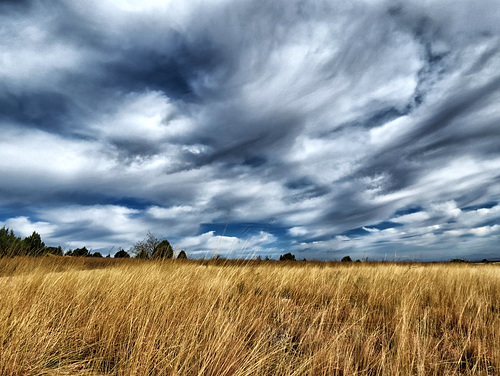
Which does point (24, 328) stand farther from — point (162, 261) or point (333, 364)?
point (162, 261)

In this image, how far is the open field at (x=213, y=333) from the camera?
7.80ft

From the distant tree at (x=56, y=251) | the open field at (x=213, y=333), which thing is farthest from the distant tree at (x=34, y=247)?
the open field at (x=213, y=333)

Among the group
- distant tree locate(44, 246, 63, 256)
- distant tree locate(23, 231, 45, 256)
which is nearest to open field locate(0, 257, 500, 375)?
distant tree locate(44, 246, 63, 256)

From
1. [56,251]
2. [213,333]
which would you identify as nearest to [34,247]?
[56,251]

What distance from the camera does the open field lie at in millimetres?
2377

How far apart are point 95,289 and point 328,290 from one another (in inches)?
154

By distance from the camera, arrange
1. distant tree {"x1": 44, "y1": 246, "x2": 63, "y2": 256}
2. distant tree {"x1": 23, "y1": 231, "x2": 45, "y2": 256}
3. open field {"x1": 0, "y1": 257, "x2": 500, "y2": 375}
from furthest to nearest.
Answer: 1. distant tree {"x1": 23, "y1": 231, "x2": 45, "y2": 256}
2. distant tree {"x1": 44, "y1": 246, "x2": 63, "y2": 256}
3. open field {"x1": 0, "y1": 257, "x2": 500, "y2": 375}

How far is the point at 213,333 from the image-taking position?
9.52 ft

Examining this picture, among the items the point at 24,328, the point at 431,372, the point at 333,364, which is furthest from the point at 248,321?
the point at 24,328

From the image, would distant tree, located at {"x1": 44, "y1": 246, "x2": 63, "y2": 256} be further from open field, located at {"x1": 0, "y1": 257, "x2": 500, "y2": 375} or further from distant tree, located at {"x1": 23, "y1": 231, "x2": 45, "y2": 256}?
open field, located at {"x1": 0, "y1": 257, "x2": 500, "y2": 375}

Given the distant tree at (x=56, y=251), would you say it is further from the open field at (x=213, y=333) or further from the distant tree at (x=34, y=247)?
the open field at (x=213, y=333)

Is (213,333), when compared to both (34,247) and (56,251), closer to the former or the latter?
(56,251)

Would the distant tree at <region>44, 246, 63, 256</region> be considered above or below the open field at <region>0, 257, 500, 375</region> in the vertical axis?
above

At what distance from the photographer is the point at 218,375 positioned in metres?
2.18
